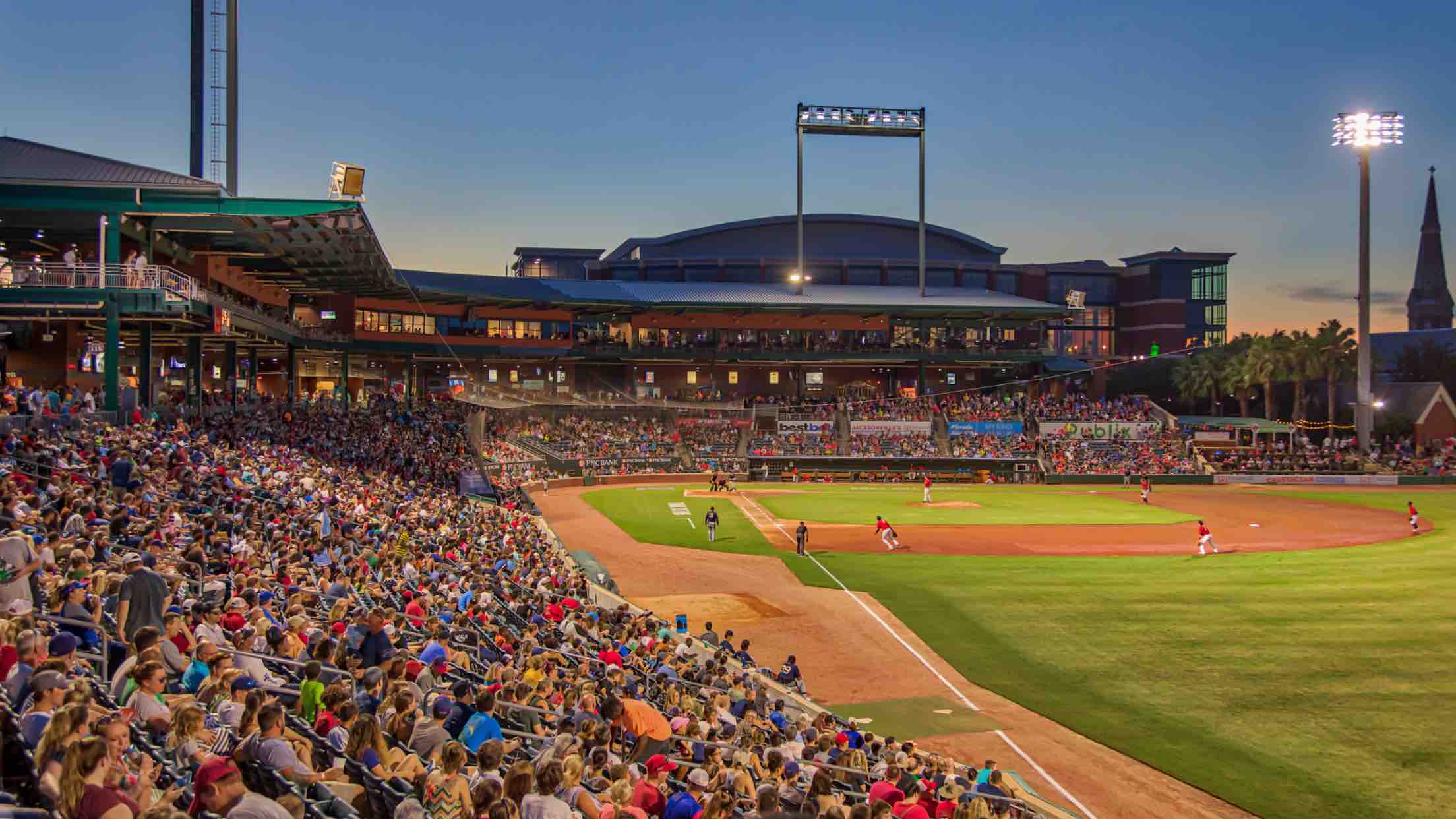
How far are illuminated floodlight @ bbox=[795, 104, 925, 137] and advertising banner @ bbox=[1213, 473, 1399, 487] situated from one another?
36.9 meters

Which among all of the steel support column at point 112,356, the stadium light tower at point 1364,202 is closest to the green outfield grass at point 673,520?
the steel support column at point 112,356

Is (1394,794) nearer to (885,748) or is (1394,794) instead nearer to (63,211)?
(885,748)

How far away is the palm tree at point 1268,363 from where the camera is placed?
80.6m

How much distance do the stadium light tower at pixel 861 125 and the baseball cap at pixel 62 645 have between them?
244 ft

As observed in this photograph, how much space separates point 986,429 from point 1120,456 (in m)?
9.65

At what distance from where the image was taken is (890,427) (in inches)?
2891

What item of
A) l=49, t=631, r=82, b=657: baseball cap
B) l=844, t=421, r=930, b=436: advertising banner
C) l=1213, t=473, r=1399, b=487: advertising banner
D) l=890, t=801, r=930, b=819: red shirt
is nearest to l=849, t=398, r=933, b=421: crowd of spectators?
l=844, t=421, r=930, b=436: advertising banner

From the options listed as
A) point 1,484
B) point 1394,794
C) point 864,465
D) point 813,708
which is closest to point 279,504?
point 1,484

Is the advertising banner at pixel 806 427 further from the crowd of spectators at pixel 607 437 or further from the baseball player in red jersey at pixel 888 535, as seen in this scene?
the baseball player in red jersey at pixel 888 535

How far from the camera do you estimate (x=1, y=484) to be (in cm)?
1400

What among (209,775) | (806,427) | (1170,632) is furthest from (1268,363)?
(209,775)

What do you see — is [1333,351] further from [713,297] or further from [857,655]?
[857,655]

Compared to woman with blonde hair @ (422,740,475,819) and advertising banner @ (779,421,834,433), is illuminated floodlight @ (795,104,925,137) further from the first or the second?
woman with blonde hair @ (422,740,475,819)

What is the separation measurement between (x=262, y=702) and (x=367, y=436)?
38.8 m
